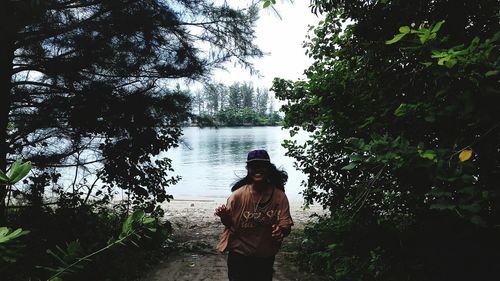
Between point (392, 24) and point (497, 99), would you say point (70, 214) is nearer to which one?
point (392, 24)

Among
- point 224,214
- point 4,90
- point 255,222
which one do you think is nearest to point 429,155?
point 255,222

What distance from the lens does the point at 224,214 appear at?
2.73m

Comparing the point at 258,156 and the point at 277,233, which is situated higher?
the point at 258,156

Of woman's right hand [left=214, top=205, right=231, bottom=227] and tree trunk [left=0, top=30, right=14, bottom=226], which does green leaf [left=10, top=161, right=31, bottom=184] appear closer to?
woman's right hand [left=214, top=205, right=231, bottom=227]

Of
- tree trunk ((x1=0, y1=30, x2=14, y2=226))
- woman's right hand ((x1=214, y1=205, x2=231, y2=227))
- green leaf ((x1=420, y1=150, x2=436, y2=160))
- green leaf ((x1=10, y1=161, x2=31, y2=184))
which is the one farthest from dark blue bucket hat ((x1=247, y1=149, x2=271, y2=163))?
tree trunk ((x1=0, y1=30, x2=14, y2=226))

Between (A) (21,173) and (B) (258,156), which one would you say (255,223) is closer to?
(B) (258,156)

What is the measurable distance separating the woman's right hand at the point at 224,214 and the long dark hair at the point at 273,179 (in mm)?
259

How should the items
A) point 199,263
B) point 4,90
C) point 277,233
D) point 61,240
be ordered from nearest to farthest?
point 277,233 → point 4,90 → point 61,240 → point 199,263

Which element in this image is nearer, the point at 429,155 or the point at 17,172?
the point at 17,172

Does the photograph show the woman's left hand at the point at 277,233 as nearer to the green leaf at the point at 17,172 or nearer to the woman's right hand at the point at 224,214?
the woman's right hand at the point at 224,214

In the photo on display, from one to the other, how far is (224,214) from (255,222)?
25 cm

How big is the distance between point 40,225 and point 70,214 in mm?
524

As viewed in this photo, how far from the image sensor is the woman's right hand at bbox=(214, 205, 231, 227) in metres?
2.70

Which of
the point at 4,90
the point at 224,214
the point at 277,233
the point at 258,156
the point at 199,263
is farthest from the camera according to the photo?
the point at 199,263
